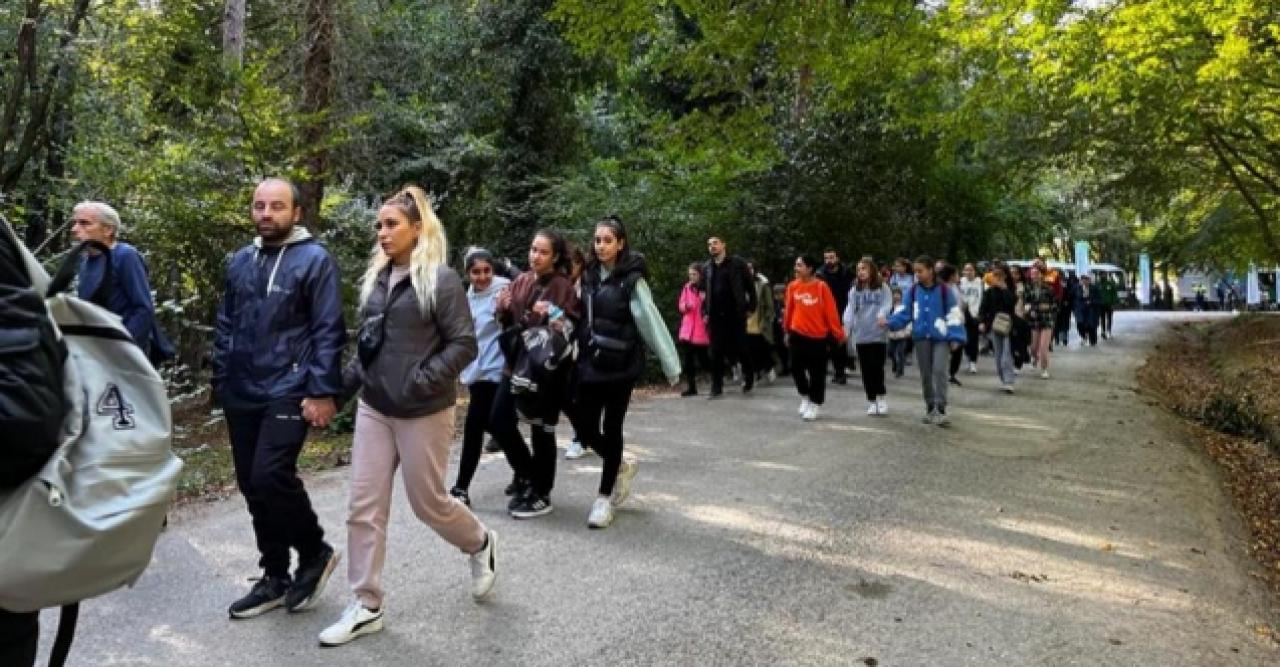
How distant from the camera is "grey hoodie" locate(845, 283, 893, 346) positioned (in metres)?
10.9

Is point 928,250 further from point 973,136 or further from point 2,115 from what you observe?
point 2,115

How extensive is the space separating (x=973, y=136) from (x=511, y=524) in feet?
40.7

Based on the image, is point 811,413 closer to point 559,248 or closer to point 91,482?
point 559,248

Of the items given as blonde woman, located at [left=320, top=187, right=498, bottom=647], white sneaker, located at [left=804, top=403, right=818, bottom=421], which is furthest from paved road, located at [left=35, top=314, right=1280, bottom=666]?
white sneaker, located at [left=804, top=403, right=818, bottom=421]

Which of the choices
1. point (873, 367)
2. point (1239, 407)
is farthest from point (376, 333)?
point (1239, 407)

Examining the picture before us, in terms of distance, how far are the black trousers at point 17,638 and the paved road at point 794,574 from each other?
179 cm

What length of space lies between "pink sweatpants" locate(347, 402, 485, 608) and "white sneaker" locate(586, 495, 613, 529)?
65.8 inches

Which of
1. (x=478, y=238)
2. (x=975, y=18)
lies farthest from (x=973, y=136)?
(x=478, y=238)

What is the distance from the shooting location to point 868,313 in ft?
35.9

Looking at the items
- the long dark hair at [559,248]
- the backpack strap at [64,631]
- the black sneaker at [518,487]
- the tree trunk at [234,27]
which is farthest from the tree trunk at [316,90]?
the backpack strap at [64,631]

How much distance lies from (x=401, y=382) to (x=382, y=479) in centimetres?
45

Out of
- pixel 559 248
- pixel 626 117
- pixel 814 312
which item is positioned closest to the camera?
pixel 559 248

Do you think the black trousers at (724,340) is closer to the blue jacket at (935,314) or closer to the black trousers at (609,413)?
the blue jacket at (935,314)

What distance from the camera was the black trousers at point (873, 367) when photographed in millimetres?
10805
